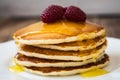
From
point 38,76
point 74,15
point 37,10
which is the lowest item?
point 38,76

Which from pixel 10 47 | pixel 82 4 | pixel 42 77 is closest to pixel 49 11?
pixel 42 77

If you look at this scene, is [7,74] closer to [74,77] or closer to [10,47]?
[74,77]

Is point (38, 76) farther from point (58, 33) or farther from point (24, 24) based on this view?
point (24, 24)

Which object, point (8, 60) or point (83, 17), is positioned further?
point (8, 60)

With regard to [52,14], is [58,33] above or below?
below

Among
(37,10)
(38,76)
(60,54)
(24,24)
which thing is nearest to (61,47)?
(60,54)

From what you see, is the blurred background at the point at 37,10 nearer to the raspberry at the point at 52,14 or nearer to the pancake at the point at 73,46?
the raspberry at the point at 52,14
